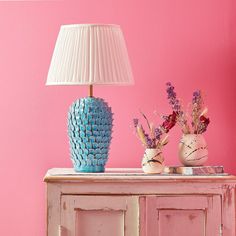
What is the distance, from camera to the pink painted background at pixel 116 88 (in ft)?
11.3

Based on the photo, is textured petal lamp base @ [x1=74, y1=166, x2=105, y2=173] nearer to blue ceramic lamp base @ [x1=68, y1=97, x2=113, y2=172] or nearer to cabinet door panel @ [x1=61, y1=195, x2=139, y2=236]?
blue ceramic lamp base @ [x1=68, y1=97, x2=113, y2=172]

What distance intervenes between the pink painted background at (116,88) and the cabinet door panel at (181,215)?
553 millimetres

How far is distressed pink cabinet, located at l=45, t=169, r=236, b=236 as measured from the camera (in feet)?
9.49

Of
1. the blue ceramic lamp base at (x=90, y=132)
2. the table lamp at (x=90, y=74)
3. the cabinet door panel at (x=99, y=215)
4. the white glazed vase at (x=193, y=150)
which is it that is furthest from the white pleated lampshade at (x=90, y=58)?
the cabinet door panel at (x=99, y=215)

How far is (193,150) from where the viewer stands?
3035 mm

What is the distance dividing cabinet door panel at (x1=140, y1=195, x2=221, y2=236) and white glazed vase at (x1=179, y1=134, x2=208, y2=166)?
198 mm

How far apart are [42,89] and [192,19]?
0.79 metres

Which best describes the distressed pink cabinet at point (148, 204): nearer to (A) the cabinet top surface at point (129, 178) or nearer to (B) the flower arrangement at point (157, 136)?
(A) the cabinet top surface at point (129, 178)

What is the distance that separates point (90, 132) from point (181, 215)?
0.51 metres

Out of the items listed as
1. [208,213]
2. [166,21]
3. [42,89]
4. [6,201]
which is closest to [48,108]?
[42,89]

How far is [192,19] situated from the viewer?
344 centimetres

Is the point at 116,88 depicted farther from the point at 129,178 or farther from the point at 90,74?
the point at 129,178

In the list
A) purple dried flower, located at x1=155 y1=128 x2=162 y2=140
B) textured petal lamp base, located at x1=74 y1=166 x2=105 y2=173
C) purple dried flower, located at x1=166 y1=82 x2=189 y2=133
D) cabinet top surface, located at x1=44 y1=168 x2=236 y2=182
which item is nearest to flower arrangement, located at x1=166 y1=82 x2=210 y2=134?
purple dried flower, located at x1=166 y1=82 x2=189 y2=133

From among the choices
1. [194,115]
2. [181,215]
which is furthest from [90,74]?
[181,215]
